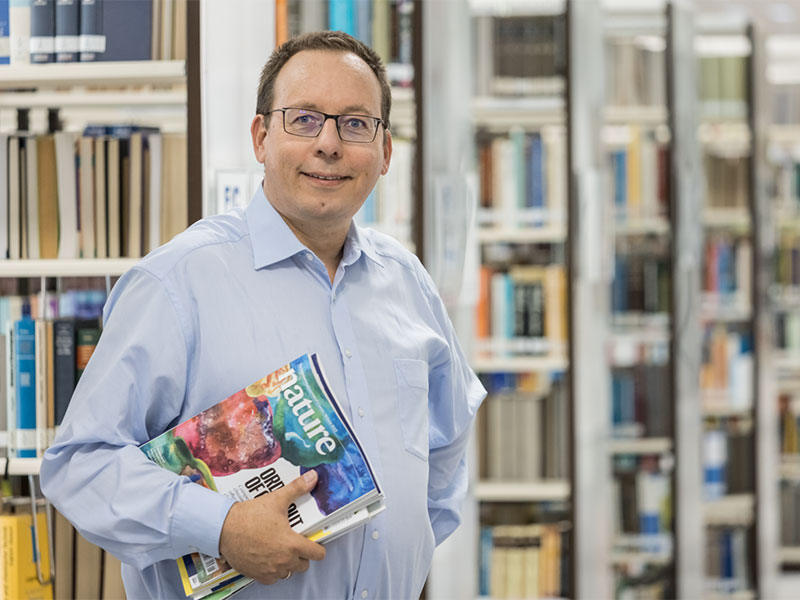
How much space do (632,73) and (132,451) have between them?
382cm

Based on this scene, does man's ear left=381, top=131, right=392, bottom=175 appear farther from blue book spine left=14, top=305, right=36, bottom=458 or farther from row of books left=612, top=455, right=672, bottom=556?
row of books left=612, top=455, right=672, bottom=556

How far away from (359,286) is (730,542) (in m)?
4.17

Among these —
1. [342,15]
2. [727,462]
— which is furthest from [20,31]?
[727,462]

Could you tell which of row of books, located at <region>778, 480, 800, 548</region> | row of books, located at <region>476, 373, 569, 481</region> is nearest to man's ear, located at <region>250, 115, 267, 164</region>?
row of books, located at <region>476, 373, 569, 481</region>

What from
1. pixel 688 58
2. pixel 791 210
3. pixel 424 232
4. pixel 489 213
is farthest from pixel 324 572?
pixel 791 210

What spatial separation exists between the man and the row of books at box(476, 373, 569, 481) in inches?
90.6

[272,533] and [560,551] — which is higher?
[272,533]

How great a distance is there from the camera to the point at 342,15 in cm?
355

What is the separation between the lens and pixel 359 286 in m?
1.80

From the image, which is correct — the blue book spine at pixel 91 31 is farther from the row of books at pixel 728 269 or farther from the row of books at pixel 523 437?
the row of books at pixel 728 269

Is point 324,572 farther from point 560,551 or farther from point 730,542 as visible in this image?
point 730,542

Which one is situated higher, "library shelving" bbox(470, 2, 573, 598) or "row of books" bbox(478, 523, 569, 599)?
"library shelving" bbox(470, 2, 573, 598)

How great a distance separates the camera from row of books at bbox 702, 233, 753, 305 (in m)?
5.67

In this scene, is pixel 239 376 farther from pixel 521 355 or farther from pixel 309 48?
pixel 521 355
